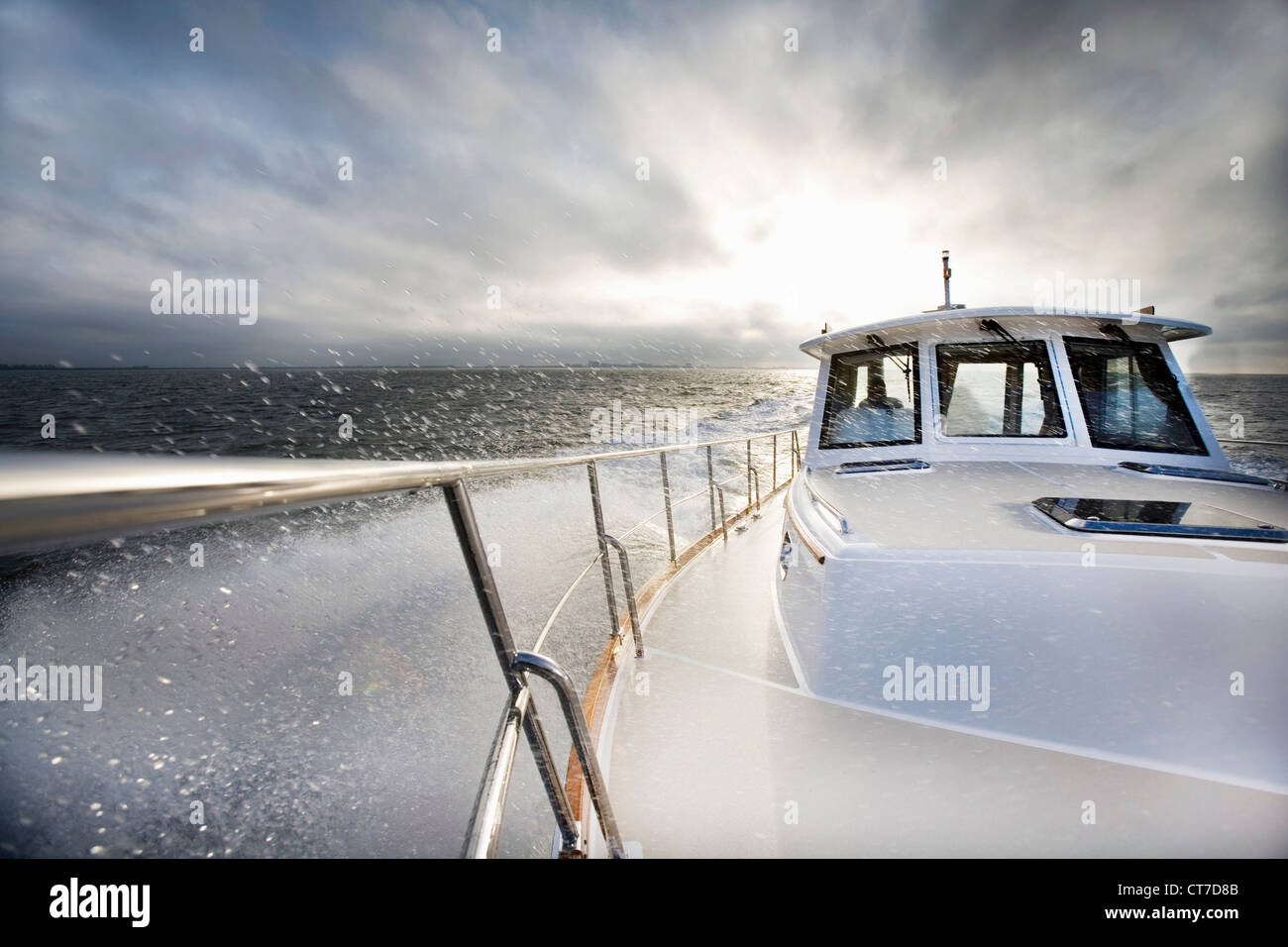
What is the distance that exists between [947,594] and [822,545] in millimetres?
364

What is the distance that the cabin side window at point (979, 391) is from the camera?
8.46ft

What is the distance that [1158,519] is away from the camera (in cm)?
146

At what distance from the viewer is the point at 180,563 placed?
5359 millimetres

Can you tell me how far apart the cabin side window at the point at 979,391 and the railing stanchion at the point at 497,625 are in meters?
2.42

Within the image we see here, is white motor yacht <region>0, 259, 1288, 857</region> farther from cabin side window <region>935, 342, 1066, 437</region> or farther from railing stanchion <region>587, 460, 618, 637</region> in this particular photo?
cabin side window <region>935, 342, 1066, 437</region>

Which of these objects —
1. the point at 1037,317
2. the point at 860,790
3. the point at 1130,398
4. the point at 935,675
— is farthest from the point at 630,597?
the point at 1130,398

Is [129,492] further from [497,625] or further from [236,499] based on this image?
[497,625]

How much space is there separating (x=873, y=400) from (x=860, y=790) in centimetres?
213

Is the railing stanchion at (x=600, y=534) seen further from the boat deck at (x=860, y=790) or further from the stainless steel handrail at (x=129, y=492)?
the stainless steel handrail at (x=129, y=492)

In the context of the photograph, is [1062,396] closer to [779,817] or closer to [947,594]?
[947,594]
